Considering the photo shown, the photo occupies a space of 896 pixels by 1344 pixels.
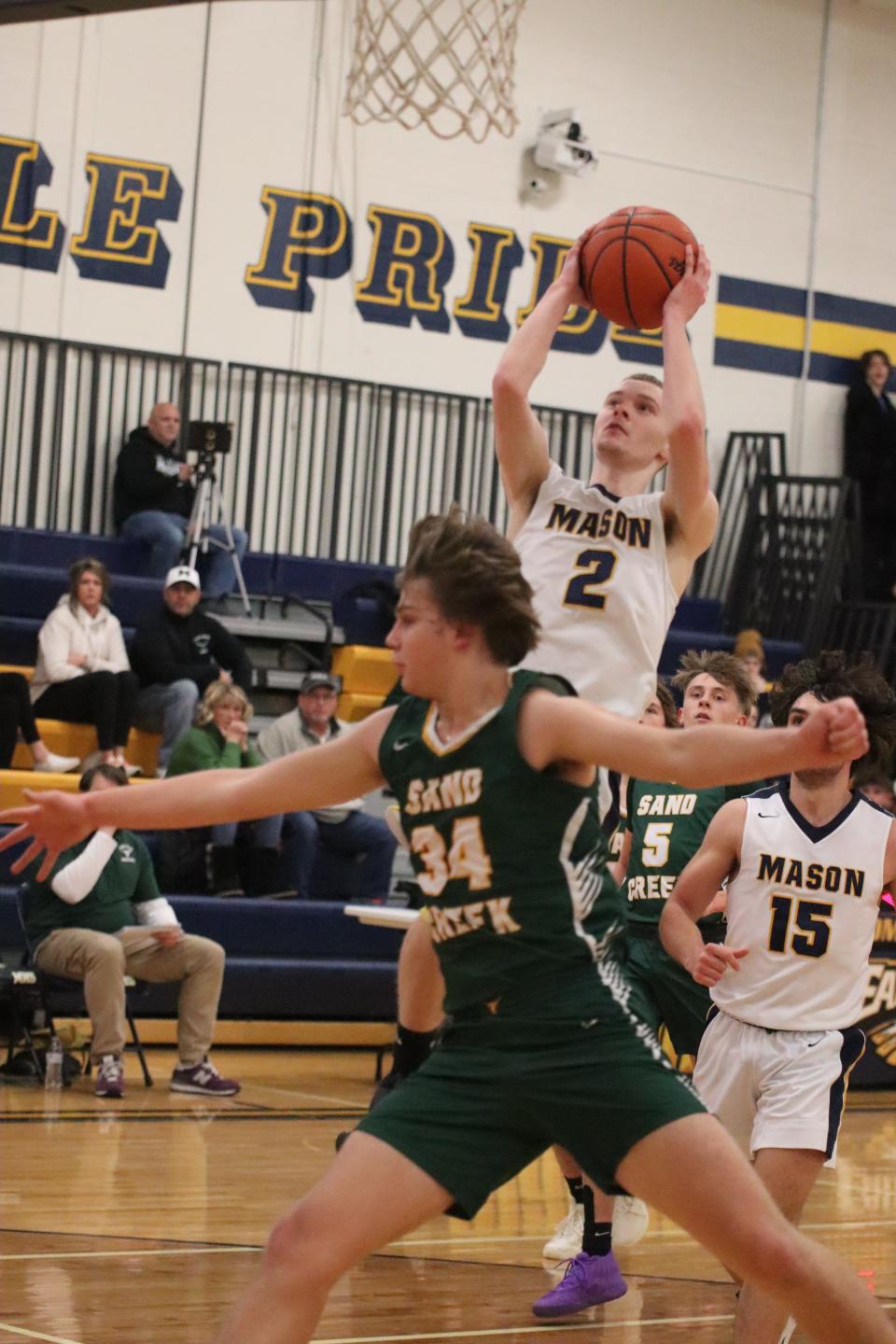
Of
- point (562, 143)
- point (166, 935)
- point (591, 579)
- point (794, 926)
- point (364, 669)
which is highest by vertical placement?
point (562, 143)

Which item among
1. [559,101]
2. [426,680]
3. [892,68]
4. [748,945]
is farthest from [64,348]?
[426,680]

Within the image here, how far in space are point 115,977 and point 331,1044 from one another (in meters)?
2.11

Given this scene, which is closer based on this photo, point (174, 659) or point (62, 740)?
point (62, 740)

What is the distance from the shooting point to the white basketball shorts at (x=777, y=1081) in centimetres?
429

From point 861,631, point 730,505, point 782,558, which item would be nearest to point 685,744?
point 861,631

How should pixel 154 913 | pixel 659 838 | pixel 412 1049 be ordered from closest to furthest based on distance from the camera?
pixel 412 1049 → pixel 659 838 → pixel 154 913

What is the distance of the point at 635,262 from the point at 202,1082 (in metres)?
5.32

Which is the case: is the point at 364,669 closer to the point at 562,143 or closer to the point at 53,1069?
the point at 53,1069

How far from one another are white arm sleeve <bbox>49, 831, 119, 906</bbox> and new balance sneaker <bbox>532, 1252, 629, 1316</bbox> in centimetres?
388

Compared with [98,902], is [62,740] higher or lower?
higher

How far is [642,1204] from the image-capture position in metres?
5.68

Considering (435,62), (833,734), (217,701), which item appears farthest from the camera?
(435,62)

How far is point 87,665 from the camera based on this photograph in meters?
10.6

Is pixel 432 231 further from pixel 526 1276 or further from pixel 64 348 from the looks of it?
pixel 526 1276
